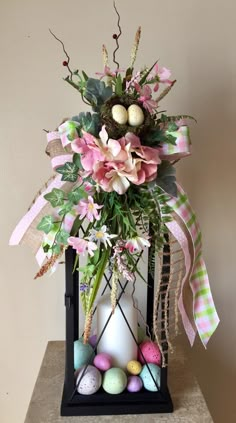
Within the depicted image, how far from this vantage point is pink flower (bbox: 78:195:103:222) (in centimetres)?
75

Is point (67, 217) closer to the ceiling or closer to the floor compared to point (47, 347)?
closer to the ceiling

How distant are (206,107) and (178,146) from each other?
0.42 m

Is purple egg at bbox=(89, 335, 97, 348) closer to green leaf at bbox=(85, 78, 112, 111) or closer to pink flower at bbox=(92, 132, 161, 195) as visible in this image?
pink flower at bbox=(92, 132, 161, 195)

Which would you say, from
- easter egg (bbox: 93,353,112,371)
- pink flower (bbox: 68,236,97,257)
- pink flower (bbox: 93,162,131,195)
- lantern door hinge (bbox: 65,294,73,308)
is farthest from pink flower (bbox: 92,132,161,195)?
easter egg (bbox: 93,353,112,371)

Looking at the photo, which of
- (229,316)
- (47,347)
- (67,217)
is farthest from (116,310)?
(229,316)

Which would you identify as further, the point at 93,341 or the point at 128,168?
the point at 93,341

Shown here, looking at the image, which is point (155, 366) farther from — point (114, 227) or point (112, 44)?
point (112, 44)

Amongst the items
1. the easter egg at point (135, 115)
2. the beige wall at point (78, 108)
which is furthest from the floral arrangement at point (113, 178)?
the beige wall at point (78, 108)

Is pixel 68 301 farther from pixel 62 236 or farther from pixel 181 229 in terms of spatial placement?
pixel 181 229

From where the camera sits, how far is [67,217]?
790mm

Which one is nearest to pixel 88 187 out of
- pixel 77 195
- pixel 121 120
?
pixel 77 195

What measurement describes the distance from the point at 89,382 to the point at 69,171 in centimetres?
42

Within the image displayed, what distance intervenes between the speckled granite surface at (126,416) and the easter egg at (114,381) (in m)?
0.05

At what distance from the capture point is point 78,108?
1.13 meters
